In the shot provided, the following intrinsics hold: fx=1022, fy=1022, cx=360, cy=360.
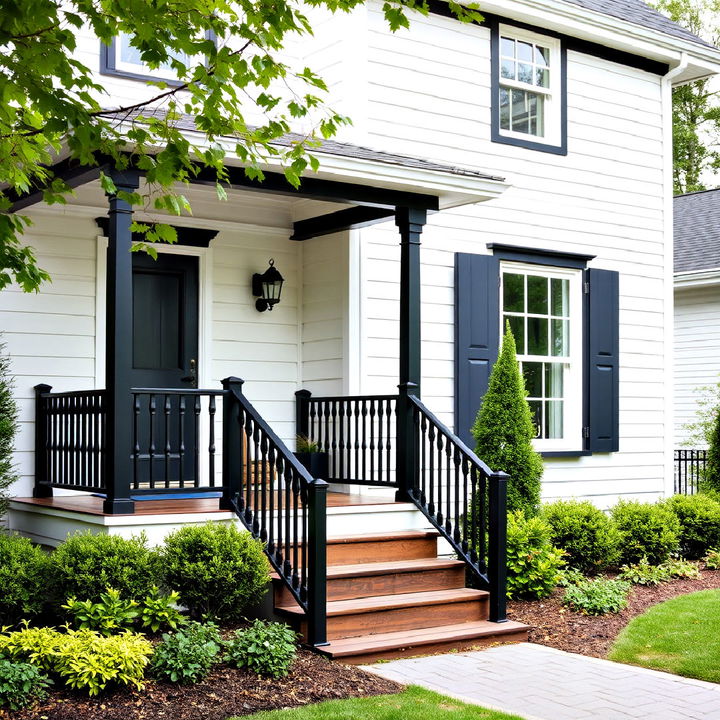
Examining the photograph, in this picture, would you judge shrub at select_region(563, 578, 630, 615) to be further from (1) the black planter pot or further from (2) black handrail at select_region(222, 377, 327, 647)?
(1) the black planter pot

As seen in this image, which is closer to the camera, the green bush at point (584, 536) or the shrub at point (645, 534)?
the green bush at point (584, 536)

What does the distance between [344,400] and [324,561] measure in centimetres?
271

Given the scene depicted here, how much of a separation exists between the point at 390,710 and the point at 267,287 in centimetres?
510

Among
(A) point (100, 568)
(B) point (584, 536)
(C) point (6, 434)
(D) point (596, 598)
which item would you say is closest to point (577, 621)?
(D) point (596, 598)

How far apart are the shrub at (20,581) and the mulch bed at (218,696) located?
119cm

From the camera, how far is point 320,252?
9.91 metres

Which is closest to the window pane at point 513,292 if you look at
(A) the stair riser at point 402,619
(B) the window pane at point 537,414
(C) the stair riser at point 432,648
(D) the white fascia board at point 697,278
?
(B) the window pane at point 537,414

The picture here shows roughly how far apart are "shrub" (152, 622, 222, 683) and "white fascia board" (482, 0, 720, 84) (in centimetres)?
716

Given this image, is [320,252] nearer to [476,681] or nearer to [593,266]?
[593,266]

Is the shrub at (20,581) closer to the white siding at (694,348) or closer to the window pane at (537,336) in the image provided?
the window pane at (537,336)

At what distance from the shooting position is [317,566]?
666 cm

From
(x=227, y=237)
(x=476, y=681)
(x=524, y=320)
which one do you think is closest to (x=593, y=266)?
(x=524, y=320)

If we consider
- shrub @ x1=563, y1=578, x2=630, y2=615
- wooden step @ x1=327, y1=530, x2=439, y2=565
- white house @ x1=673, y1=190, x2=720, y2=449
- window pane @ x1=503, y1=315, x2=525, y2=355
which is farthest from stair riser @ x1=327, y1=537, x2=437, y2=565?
white house @ x1=673, y1=190, x2=720, y2=449

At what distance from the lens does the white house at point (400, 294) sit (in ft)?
26.0
